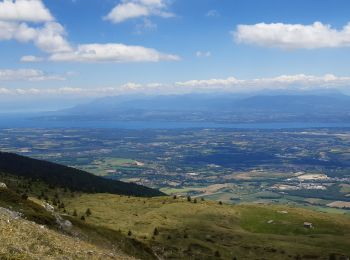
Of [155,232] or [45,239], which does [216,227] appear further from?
[45,239]

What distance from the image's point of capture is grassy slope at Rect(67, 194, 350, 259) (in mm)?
77188

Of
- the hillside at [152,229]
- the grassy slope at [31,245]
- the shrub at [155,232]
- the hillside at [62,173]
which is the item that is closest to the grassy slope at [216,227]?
the hillside at [152,229]

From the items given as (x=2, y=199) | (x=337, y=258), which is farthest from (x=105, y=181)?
(x=2, y=199)

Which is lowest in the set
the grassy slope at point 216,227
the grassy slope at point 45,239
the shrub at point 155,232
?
the grassy slope at point 216,227

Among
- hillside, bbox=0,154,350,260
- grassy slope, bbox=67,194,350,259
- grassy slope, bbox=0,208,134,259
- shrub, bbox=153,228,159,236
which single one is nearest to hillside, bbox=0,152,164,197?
hillside, bbox=0,154,350,260

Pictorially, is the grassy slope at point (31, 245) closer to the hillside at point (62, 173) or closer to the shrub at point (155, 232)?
the shrub at point (155, 232)

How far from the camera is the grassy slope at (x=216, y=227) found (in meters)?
77.2

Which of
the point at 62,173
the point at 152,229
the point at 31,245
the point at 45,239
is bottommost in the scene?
the point at 62,173

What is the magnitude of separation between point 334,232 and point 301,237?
13.2 metres

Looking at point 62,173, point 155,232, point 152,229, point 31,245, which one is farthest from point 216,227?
point 62,173

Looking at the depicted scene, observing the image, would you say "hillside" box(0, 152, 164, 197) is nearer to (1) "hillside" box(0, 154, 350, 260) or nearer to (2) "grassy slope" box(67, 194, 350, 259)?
(1) "hillside" box(0, 154, 350, 260)

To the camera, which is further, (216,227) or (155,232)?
(216,227)

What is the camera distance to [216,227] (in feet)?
307

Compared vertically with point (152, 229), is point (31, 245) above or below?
above
